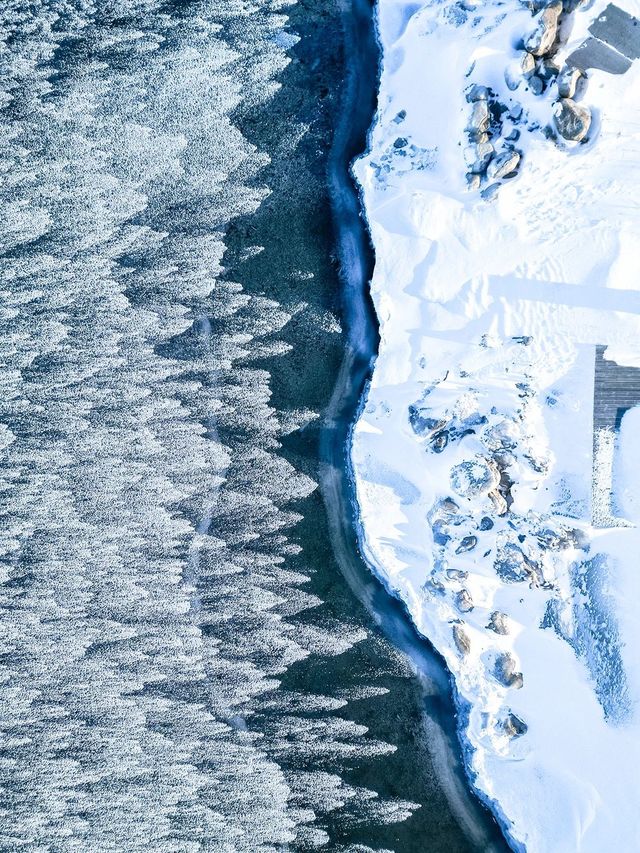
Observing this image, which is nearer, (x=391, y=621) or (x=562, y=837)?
(x=562, y=837)

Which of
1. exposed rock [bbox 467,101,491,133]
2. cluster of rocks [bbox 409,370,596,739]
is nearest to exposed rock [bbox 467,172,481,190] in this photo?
exposed rock [bbox 467,101,491,133]

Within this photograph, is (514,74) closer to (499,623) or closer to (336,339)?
(336,339)

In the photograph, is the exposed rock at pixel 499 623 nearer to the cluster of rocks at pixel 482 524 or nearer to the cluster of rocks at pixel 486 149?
the cluster of rocks at pixel 482 524

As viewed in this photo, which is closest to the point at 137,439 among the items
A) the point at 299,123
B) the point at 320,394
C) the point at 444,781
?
the point at 320,394

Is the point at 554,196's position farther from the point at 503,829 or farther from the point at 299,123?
the point at 503,829

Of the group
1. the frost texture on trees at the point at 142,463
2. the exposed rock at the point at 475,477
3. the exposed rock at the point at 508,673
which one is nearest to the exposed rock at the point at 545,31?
the frost texture on trees at the point at 142,463

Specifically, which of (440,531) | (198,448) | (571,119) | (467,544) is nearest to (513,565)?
(467,544)

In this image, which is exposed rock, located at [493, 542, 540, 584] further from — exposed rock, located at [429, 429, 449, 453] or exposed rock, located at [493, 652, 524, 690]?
exposed rock, located at [429, 429, 449, 453]
